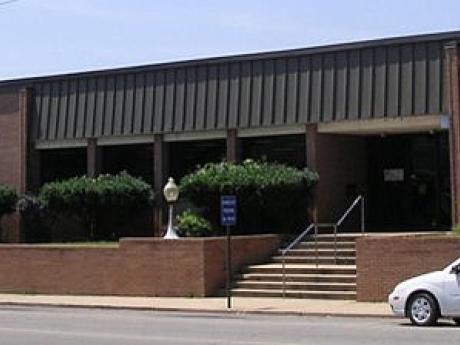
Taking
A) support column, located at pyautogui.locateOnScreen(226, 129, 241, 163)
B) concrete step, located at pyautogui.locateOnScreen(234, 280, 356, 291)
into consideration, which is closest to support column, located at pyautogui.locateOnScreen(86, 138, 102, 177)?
support column, located at pyautogui.locateOnScreen(226, 129, 241, 163)

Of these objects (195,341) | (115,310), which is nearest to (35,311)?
(115,310)

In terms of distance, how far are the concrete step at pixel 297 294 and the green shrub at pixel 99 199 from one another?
818 cm

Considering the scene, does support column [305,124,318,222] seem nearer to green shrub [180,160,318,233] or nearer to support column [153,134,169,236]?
green shrub [180,160,318,233]

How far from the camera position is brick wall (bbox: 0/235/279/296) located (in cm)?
2925

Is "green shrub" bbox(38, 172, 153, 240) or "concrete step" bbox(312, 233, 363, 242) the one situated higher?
"green shrub" bbox(38, 172, 153, 240)

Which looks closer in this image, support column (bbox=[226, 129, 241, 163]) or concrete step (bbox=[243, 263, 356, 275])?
concrete step (bbox=[243, 263, 356, 275])

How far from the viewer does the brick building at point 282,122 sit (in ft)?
106

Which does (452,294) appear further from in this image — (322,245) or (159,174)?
(159,174)

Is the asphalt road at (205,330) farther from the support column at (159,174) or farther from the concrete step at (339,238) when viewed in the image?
the support column at (159,174)

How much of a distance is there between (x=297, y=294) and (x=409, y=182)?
31.6ft

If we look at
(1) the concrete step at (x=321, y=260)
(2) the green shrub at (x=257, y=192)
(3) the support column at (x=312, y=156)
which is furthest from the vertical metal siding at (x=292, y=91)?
(1) the concrete step at (x=321, y=260)

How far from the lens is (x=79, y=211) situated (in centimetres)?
3634

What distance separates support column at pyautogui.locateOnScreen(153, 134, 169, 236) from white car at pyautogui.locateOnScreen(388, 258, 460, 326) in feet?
56.0

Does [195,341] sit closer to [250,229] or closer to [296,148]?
[250,229]
